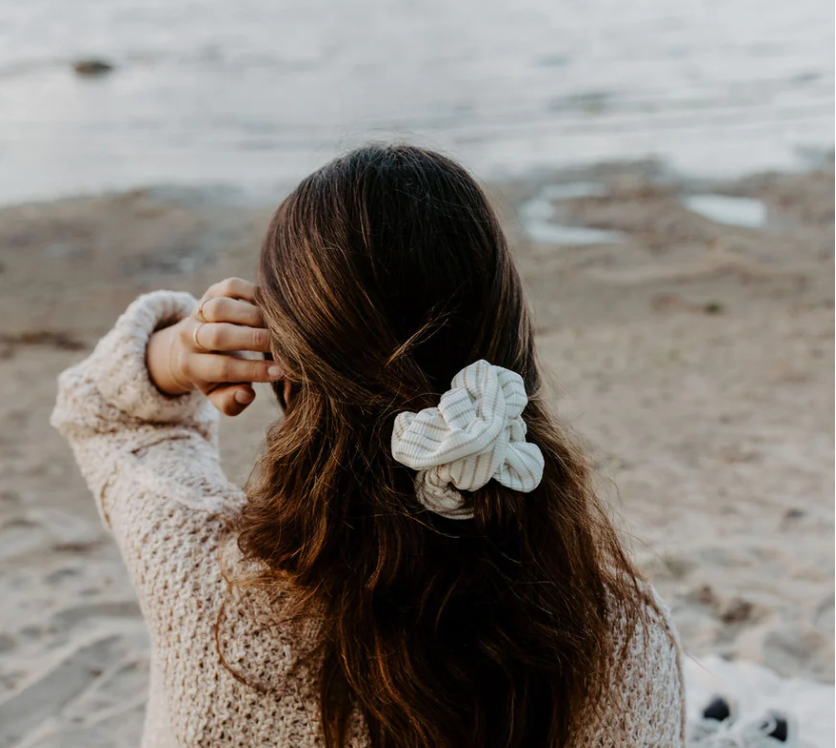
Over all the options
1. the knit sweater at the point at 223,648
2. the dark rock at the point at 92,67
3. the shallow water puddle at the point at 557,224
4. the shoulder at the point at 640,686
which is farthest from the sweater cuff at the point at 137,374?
the dark rock at the point at 92,67

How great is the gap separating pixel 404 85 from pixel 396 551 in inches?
530

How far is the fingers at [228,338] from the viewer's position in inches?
47.9

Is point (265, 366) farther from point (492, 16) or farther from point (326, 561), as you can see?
point (492, 16)

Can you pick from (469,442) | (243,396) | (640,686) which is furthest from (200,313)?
(640,686)

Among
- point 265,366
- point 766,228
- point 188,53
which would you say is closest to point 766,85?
point 766,228

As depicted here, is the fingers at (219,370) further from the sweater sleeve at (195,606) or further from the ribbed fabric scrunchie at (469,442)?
the ribbed fabric scrunchie at (469,442)

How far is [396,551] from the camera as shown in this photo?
3.43ft

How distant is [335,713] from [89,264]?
592 centimetres

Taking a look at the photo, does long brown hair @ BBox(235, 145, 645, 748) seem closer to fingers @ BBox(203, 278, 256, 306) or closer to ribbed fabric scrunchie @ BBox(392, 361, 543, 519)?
ribbed fabric scrunchie @ BBox(392, 361, 543, 519)

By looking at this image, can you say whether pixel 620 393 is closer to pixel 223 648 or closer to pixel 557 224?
pixel 557 224

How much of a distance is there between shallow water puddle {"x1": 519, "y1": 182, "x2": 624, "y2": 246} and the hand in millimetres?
5671

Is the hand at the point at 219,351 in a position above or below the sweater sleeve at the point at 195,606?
above

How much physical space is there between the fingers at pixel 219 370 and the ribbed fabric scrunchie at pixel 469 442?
0.33 meters

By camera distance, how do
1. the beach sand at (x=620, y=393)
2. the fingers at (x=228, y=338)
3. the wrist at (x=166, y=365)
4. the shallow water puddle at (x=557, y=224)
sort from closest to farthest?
the fingers at (x=228, y=338), the wrist at (x=166, y=365), the beach sand at (x=620, y=393), the shallow water puddle at (x=557, y=224)
